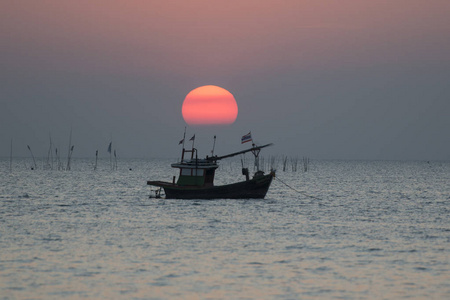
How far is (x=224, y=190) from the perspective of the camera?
5419 cm

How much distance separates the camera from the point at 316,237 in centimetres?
3134

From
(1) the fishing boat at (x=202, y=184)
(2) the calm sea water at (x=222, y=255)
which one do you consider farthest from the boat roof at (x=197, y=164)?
(2) the calm sea water at (x=222, y=255)

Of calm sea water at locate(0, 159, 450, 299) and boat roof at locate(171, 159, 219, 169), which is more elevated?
boat roof at locate(171, 159, 219, 169)

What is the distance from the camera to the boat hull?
52.7 metres

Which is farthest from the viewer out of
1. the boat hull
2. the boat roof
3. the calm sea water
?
the boat hull

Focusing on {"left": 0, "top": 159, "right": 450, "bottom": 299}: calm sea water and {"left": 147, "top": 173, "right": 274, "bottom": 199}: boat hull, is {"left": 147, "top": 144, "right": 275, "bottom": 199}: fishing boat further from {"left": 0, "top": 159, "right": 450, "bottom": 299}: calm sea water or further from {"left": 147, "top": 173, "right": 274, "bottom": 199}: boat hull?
{"left": 0, "top": 159, "right": 450, "bottom": 299}: calm sea water

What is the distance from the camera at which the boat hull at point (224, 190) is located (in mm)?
52719

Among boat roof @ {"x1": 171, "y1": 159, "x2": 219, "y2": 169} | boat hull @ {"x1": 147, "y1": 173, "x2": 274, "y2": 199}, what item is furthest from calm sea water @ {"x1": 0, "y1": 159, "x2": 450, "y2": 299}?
boat hull @ {"x1": 147, "y1": 173, "x2": 274, "y2": 199}

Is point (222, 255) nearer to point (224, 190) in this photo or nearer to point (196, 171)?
point (196, 171)

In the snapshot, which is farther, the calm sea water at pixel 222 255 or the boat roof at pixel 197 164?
the boat roof at pixel 197 164

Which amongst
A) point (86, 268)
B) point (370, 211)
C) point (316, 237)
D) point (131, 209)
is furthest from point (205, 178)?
point (86, 268)

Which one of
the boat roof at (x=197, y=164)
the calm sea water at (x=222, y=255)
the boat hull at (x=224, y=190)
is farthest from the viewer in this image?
the boat hull at (x=224, y=190)

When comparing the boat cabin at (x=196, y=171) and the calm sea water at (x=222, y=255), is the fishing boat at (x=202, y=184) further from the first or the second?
the calm sea water at (x=222, y=255)

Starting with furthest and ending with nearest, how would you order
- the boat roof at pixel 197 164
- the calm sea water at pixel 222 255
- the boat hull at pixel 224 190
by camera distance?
1. the boat hull at pixel 224 190
2. the boat roof at pixel 197 164
3. the calm sea water at pixel 222 255
